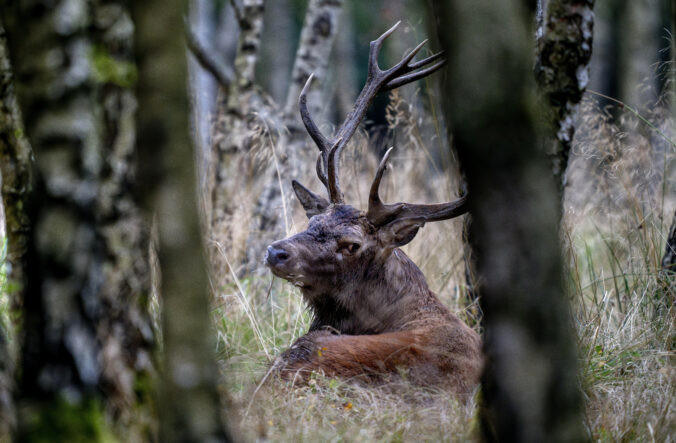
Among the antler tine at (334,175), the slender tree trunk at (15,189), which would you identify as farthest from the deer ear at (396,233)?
the slender tree trunk at (15,189)

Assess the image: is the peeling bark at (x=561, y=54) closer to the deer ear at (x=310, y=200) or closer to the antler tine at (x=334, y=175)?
the antler tine at (x=334, y=175)

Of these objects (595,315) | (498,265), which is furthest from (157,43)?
(595,315)

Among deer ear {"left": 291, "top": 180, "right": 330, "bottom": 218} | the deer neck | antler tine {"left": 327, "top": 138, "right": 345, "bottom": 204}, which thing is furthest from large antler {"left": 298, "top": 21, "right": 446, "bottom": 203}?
the deer neck

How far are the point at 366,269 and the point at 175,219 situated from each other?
8.64ft

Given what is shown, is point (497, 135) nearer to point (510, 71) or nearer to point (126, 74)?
point (510, 71)

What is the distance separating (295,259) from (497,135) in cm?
232

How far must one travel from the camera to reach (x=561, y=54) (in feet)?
12.0

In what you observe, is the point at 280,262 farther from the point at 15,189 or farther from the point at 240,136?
the point at 240,136

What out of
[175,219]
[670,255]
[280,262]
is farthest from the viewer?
[670,255]

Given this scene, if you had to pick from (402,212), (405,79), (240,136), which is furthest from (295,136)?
(402,212)

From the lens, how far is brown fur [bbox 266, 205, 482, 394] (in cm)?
364

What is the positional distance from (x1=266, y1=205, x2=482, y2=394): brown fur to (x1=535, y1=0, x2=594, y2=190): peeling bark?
3.53 ft

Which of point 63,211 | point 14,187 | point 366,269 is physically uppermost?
point 14,187

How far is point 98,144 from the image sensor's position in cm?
202
